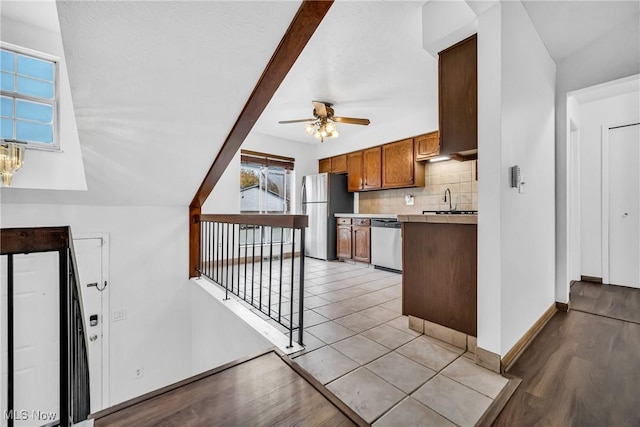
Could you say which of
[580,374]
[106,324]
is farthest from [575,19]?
[106,324]

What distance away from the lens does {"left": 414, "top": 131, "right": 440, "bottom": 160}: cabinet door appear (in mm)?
4193

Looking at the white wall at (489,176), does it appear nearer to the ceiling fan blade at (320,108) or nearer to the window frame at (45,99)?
the ceiling fan blade at (320,108)

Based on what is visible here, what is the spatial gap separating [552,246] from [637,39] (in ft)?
5.99

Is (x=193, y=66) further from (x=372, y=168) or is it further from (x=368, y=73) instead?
(x=372, y=168)

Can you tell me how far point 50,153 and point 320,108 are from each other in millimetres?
3081

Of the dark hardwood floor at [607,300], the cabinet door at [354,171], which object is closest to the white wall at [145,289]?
the cabinet door at [354,171]

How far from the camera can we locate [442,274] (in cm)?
206

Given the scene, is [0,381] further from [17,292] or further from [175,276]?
[175,276]

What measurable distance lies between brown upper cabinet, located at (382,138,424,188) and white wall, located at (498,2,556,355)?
1.96 m

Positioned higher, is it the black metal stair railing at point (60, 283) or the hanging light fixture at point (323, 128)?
the hanging light fixture at point (323, 128)

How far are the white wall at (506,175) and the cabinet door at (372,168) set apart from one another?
2842mm

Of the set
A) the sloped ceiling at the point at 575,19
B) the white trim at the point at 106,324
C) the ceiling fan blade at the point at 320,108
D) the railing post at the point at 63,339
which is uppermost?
the sloped ceiling at the point at 575,19

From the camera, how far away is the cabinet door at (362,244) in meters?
4.76

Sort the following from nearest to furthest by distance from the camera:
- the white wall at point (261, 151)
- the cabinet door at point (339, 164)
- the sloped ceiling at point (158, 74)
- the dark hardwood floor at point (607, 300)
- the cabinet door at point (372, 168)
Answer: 1. the sloped ceiling at point (158, 74)
2. the dark hardwood floor at point (607, 300)
3. the white wall at point (261, 151)
4. the cabinet door at point (372, 168)
5. the cabinet door at point (339, 164)
